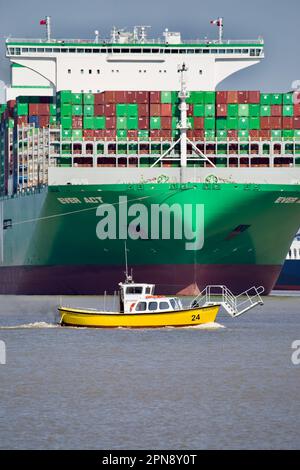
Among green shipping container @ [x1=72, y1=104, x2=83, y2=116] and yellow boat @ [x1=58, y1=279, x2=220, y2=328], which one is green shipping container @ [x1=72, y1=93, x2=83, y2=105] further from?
yellow boat @ [x1=58, y1=279, x2=220, y2=328]

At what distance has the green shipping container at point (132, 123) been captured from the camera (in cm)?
9144

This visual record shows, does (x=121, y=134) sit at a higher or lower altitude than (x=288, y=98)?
lower

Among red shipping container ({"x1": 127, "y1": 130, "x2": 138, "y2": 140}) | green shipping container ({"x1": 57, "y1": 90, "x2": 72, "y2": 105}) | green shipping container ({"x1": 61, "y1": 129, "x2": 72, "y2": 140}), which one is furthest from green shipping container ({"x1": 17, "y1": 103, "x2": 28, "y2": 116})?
red shipping container ({"x1": 127, "y1": 130, "x2": 138, "y2": 140})

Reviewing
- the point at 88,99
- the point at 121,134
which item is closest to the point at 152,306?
the point at 121,134

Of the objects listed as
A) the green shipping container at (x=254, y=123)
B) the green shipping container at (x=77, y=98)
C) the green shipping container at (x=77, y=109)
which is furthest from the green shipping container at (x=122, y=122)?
the green shipping container at (x=254, y=123)

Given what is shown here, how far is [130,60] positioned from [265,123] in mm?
15458

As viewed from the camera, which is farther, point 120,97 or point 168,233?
point 120,97

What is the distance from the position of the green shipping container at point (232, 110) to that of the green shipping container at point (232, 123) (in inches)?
10.1

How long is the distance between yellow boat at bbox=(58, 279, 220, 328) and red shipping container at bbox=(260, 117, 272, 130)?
32.9 meters

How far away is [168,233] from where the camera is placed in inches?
3406

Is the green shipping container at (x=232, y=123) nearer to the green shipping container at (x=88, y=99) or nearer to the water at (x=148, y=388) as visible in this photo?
the green shipping container at (x=88, y=99)

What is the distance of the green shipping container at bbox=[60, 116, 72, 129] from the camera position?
3637 inches

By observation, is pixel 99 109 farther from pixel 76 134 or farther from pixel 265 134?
pixel 265 134
